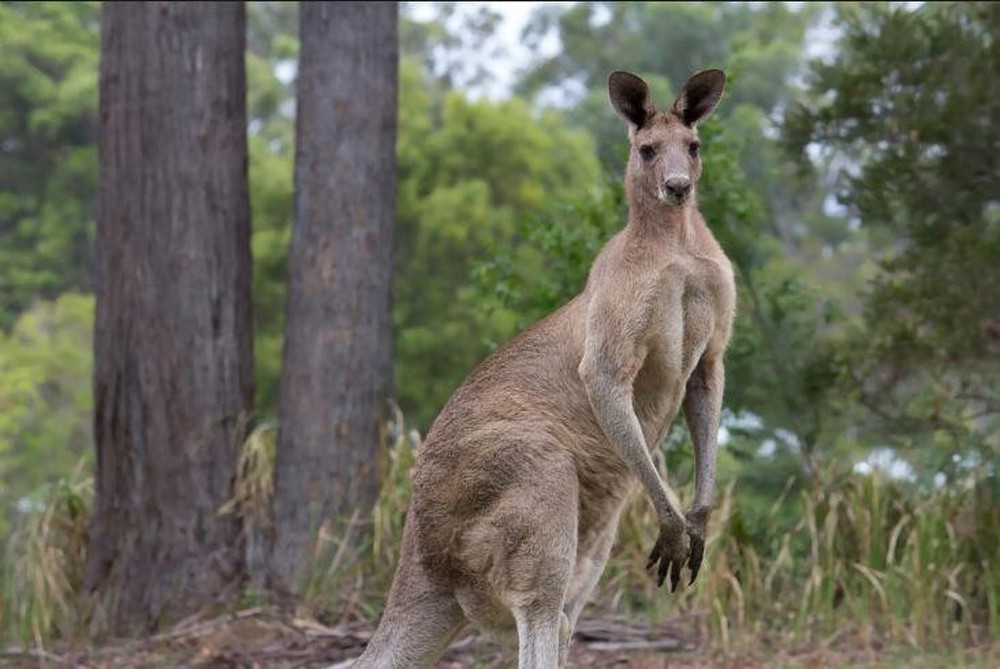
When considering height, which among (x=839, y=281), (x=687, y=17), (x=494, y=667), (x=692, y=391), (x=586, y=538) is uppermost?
(x=687, y=17)

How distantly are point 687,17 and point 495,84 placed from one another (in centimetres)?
678

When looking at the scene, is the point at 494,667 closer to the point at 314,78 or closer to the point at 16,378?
the point at 314,78

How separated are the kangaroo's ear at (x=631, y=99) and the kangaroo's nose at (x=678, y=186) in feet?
1.19

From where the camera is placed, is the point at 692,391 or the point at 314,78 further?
the point at 314,78

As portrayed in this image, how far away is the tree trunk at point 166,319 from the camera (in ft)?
28.4

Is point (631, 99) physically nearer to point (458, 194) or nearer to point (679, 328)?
point (679, 328)

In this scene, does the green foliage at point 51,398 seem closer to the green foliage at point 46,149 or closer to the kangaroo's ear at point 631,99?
the green foliage at point 46,149

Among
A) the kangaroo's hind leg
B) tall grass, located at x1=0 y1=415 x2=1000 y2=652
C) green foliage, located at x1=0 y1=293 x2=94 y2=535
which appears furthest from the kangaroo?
green foliage, located at x1=0 y1=293 x2=94 y2=535

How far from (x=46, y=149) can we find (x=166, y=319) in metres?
20.8

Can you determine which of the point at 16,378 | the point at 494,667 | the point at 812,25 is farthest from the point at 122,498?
the point at 812,25

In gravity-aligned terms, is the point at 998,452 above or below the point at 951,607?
above

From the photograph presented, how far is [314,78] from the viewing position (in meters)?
9.33

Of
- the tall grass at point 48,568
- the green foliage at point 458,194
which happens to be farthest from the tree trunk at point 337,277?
the green foliage at point 458,194

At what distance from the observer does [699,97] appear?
499 cm
